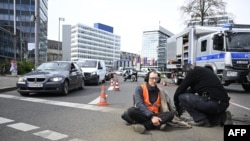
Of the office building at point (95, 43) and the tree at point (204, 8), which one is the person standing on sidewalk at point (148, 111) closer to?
the tree at point (204, 8)

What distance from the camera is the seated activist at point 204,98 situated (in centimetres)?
579

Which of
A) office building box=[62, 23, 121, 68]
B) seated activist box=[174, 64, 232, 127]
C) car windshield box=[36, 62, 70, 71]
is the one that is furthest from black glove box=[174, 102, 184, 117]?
office building box=[62, 23, 121, 68]

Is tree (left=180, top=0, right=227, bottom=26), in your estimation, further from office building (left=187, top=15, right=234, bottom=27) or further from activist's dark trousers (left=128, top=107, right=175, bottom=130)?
activist's dark trousers (left=128, top=107, right=175, bottom=130)

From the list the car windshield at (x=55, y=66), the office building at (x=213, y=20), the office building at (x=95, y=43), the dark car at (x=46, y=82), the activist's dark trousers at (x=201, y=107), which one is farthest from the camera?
the office building at (x=95, y=43)

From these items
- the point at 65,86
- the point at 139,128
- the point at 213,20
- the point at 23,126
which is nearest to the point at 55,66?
the point at 65,86

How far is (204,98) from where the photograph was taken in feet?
19.4

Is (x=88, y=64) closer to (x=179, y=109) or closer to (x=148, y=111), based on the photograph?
(x=179, y=109)

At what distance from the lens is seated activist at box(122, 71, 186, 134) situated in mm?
5504

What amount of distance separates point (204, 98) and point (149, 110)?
1.18 m

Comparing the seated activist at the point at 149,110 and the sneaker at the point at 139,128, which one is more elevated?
the seated activist at the point at 149,110

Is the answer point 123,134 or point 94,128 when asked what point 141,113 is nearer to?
point 123,134

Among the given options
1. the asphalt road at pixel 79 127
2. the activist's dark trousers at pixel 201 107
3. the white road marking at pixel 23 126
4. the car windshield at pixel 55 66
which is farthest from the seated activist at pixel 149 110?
the car windshield at pixel 55 66

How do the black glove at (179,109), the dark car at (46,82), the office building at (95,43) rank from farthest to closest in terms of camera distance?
the office building at (95,43), the dark car at (46,82), the black glove at (179,109)

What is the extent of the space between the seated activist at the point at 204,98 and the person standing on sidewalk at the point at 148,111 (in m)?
0.49
